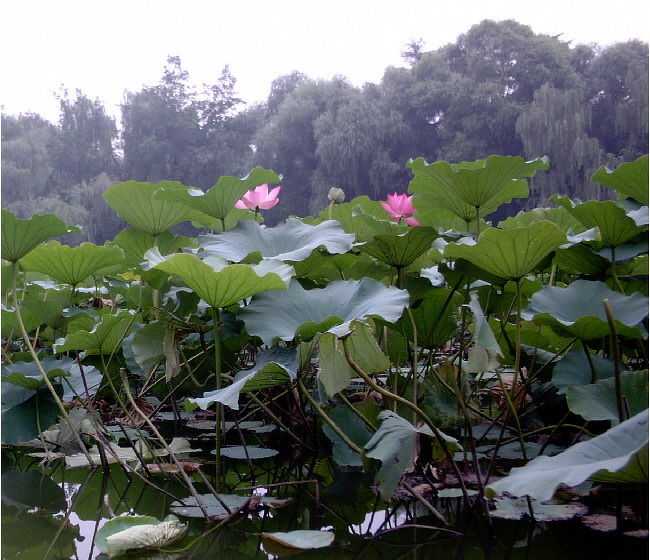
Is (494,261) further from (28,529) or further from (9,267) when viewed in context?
(9,267)

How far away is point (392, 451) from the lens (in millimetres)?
632

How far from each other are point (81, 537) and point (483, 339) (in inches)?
18.5

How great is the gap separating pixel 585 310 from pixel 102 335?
65cm

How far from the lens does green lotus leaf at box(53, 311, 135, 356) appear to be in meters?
0.92

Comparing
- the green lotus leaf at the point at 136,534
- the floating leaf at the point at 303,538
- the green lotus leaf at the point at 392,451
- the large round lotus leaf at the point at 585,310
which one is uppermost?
the large round lotus leaf at the point at 585,310

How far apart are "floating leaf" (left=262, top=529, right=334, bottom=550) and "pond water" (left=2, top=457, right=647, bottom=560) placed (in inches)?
0.5

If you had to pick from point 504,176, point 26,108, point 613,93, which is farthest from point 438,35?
point 504,176

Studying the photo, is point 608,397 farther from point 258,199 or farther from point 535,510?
point 258,199

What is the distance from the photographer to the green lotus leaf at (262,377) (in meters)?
0.65

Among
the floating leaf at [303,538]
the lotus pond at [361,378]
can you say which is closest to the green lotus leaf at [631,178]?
the lotus pond at [361,378]

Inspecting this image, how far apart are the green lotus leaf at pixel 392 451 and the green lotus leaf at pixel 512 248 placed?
0.68 feet

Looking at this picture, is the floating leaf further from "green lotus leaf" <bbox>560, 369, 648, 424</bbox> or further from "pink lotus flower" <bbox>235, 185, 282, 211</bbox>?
"pink lotus flower" <bbox>235, 185, 282, 211</bbox>

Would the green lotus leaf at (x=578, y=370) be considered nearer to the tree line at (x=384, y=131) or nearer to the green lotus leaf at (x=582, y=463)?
the green lotus leaf at (x=582, y=463)

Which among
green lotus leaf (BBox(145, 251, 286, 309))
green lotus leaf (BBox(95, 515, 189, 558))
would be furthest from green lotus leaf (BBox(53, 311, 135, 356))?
green lotus leaf (BBox(95, 515, 189, 558))
